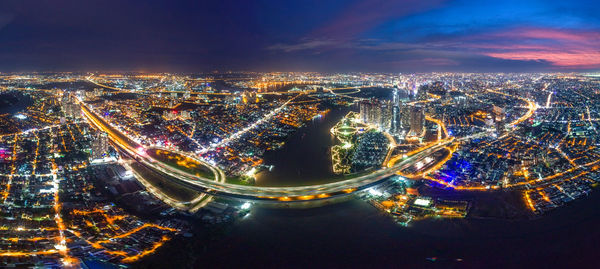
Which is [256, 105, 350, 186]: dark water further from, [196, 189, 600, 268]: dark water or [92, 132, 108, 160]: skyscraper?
[92, 132, 108, 160]: skyscraper

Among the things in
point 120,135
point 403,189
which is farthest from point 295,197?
point 120,135

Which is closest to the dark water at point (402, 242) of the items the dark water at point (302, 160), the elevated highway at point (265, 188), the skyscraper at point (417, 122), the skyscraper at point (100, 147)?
the elevated highway at point (265, 188)

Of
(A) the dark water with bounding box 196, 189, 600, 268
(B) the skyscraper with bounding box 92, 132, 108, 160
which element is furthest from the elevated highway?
(B) the skyscraper with bounding box 92, 132, 108, 160

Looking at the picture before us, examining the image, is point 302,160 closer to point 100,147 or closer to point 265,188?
point 265,188

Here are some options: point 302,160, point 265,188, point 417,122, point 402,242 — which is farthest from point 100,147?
point 417,122

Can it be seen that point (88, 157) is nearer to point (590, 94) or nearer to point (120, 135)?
point (120, 135)

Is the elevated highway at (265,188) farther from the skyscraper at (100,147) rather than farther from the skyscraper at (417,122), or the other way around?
the skyscraper at (417,122)
